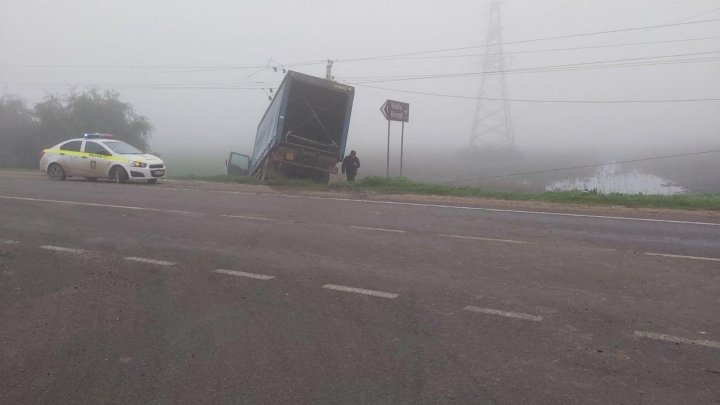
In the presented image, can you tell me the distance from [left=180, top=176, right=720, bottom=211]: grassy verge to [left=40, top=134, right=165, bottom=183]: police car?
3066 millimetres

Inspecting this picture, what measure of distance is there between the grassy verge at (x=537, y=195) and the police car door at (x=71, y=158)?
5032 mm

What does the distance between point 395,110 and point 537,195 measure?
540cm

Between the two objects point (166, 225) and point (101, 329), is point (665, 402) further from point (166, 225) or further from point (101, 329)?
point (166, 225)

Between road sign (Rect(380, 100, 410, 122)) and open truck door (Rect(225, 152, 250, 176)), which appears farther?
open truck door (Rect(225, 152, 250, 176))

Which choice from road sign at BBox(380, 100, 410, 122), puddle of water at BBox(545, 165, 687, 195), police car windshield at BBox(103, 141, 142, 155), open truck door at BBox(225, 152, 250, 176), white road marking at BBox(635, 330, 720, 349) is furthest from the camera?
open truck door at BBox(225, 152, 250, 176)

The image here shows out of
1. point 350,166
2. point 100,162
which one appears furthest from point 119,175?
point 350,166

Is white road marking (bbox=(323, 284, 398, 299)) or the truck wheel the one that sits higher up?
the truck wheel

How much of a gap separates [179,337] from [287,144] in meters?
13.6

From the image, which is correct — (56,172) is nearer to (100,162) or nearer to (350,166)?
(100,162)

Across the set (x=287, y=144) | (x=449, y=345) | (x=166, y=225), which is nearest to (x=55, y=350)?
(x=449, y=345)

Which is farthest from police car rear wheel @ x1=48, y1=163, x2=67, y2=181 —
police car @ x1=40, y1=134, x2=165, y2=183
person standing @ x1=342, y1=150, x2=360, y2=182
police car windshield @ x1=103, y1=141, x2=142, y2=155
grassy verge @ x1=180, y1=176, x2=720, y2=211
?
person standing @ x1=342, y1=150, x2=360, y2=182

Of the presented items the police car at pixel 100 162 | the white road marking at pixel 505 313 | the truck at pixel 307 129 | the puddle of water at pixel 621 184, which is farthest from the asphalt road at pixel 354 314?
the puddle of water at pixel 621 184

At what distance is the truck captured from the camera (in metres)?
17.7

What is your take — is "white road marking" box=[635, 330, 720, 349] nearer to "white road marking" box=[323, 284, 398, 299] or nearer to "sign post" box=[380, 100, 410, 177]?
"white road marking" box=[323, 284, 398, 299]
